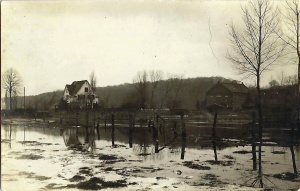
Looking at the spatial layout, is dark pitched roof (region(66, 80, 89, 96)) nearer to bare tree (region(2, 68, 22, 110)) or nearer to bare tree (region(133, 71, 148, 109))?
bare tree (region(2, 68, 22, 110))

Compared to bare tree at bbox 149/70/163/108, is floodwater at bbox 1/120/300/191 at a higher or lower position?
lower

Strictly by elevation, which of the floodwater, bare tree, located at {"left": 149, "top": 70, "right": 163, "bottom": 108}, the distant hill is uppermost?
bare tree, located at {"left": 149, "top": 70, "right": 163, "bottom": 108}

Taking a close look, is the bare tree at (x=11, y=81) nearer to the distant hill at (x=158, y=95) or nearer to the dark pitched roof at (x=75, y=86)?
the distant hill at (x=158, y=95)

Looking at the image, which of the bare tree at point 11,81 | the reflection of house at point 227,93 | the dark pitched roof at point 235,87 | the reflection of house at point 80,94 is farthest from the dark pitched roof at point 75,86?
the dark pitched roof at point 235,87

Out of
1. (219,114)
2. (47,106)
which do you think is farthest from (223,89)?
(47,106)

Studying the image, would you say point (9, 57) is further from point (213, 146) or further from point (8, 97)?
point (213, 146)

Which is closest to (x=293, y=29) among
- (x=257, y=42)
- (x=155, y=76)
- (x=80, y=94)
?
(x=257, y=42)

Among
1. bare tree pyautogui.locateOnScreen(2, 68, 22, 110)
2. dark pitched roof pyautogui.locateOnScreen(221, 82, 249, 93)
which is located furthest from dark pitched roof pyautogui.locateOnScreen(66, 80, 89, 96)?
dark pitched roof pyautogui.locateOnScreen(221, 82, 249, 93)
